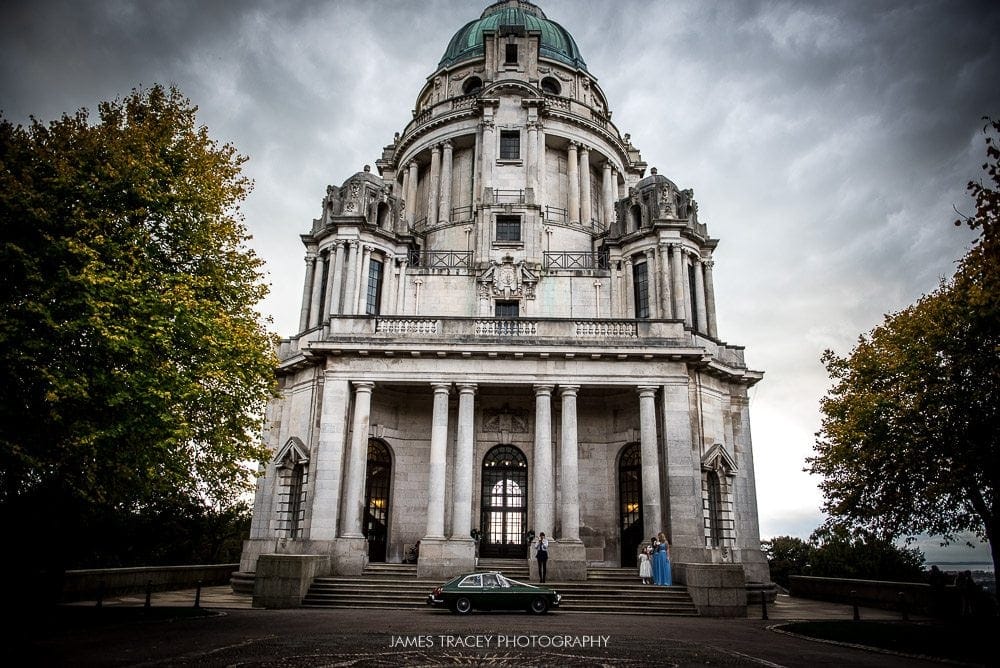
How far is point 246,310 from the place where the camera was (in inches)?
749

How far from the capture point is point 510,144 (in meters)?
37.4

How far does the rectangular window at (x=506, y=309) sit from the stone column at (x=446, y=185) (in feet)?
24.3

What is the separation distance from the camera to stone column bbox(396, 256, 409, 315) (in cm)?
3181

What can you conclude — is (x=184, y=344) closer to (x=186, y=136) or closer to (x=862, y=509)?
(x=186, y=136)

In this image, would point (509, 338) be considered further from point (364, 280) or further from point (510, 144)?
point (510, 144)

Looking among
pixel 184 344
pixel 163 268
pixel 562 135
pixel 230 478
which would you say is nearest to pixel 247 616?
pixel 230 478

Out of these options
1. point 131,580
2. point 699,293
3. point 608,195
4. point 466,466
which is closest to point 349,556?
point 466,466

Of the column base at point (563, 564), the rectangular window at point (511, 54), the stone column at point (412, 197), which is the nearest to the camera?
the column base at point (563, 564)

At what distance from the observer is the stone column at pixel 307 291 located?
106 ft

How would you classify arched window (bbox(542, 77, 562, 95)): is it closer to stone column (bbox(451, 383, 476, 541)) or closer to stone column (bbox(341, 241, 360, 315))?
stone column (bbox(341, 241, 360, 315))

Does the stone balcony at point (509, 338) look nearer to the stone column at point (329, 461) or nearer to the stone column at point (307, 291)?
the stone column at point (329, 461)

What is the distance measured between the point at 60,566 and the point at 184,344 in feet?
21.6

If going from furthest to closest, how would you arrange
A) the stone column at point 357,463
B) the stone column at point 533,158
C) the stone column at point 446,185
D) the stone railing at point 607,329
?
the stone column at point 446,185, the stone column at point 533,158, the stone railing at point 607,329, the stone column at point 357,463

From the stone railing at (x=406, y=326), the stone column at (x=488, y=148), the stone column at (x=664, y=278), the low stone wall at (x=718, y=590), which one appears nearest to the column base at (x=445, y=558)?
the low stone wall at (x=718, y=590)
